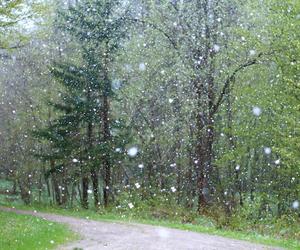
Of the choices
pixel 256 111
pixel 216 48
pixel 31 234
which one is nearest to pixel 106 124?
pixel 216 48

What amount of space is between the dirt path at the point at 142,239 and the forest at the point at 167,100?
380 cm

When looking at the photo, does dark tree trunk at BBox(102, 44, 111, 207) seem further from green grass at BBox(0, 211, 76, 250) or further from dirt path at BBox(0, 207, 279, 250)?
dirt path at BBox(0, 207, 279, 250)

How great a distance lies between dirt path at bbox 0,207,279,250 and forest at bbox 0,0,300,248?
3.80m

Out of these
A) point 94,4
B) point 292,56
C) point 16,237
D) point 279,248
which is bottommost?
point 279,248

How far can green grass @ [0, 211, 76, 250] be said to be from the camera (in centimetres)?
1215

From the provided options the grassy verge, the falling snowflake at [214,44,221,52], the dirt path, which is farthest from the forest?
the dirt path

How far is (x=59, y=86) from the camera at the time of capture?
2709 cm

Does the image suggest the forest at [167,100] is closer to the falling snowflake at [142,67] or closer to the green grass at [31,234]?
the falling snowflake at [142,67]

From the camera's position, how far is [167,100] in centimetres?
2588

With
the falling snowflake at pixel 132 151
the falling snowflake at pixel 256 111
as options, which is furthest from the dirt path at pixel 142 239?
the falling snowflake at pixel 132 151

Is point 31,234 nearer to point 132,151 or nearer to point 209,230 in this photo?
point 209,230

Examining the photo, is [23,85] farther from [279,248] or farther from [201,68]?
[279,248]

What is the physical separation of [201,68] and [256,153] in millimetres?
6375

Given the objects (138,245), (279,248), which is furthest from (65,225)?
(279,248)
